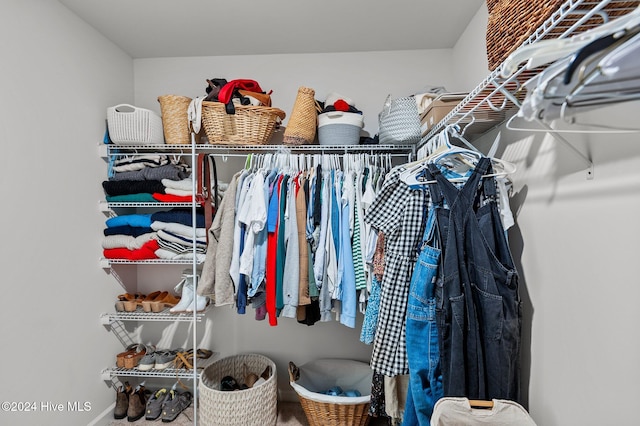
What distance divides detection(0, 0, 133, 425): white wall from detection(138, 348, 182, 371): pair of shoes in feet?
0.74

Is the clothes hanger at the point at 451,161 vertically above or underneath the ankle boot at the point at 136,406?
above

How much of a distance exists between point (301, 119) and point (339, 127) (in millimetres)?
225

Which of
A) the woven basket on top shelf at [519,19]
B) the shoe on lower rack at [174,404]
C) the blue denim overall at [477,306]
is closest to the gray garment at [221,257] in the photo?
the shoe on lower rack at [174,404]

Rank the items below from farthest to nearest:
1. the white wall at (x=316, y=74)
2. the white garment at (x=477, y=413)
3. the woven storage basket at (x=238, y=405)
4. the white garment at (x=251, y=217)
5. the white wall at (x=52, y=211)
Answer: the white wall at (x=316, y=74)
the woven storage basket at (x=238, y=405)
the white garment at (x=251, y=217)
the white wall at (x=52, y=211)
the white garment at (x=477, y=413)

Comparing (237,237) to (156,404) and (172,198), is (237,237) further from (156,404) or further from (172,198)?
(156,404)

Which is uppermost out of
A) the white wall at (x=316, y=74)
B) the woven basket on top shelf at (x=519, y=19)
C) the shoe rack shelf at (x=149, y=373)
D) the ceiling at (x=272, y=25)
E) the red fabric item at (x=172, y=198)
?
the ceiling at (x=272, y=25)

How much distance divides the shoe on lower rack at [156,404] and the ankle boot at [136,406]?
51mm

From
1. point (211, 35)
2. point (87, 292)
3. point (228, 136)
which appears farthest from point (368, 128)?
point (87, 292)

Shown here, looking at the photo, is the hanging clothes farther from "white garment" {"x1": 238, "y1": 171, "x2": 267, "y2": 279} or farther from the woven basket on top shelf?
"white garment" {"x1": 238, "y1": 171, "x2": 267, "y2": 279}

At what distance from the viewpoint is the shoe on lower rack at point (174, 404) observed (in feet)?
6.62

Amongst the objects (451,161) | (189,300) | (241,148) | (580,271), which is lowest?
(189,300)

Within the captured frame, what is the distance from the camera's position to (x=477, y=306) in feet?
3.71

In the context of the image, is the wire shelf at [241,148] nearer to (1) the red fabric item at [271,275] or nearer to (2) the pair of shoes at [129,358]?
(1) the red fabric item at [271,275]

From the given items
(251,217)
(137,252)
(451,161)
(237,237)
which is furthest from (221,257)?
(451,161)
